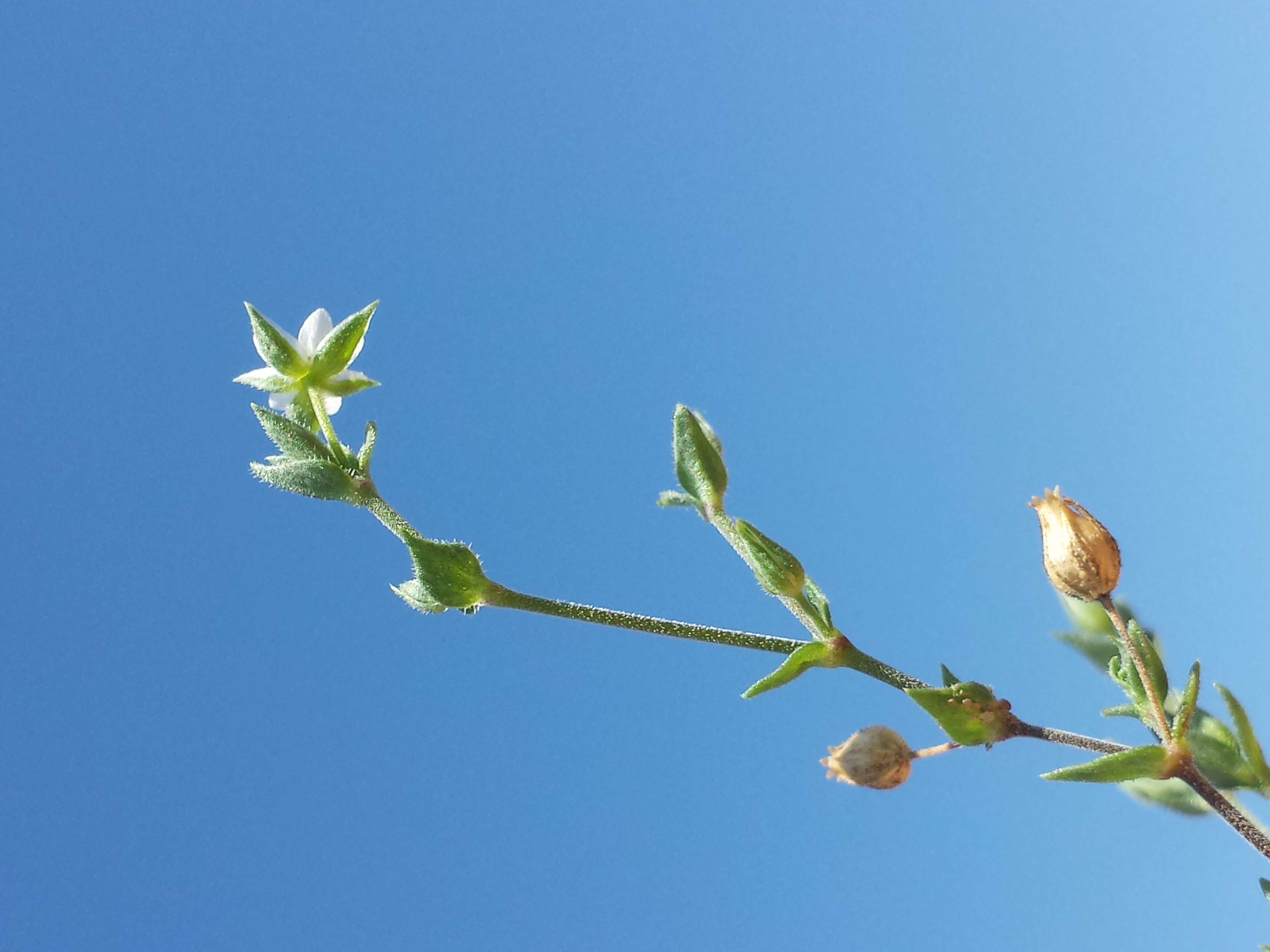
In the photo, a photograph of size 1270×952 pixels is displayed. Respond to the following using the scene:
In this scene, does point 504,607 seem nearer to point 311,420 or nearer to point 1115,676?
point 311,420

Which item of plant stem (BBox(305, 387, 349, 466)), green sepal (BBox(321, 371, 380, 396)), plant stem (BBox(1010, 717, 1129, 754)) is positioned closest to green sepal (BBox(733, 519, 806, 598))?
plant stem (BBox(1010, 717, 1129, 754))

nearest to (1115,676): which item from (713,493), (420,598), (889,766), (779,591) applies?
(889,766)

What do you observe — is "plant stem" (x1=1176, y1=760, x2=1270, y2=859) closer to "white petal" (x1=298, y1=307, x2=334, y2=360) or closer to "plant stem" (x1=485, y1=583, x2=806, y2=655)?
"plant stem" (x1=485, y1=583, x2=806, y2=655)

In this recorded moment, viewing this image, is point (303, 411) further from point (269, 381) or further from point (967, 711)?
point (967, 711)

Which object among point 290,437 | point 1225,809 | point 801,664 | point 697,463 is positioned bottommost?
point 1225,809

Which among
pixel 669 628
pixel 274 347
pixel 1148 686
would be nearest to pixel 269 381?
pixel 274 347
